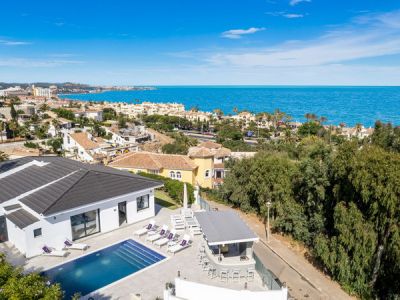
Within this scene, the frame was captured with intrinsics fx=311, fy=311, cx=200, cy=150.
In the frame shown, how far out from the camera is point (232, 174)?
27.8 metres

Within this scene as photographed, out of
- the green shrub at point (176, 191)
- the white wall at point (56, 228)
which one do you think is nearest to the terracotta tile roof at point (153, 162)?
the green shrub at point (176, 191)

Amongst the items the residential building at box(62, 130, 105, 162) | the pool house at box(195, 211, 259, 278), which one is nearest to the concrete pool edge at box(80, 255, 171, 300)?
the pool house at box(195, 211, 259, 278)

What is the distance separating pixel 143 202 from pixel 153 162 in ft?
47.7

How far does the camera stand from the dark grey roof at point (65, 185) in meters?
16.5

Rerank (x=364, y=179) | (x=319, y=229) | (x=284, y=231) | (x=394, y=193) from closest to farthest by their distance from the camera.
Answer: (x=394, y=193), (x=364, y=179), (x=319, y=229), (x=284, y=231)

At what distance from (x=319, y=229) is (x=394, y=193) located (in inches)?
240

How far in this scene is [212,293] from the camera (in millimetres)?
11891

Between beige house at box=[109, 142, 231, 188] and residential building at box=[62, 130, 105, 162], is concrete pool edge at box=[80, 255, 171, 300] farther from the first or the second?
residential building at box=[62, 130, 105, 162]

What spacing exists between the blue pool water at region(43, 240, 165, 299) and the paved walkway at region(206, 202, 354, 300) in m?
6.50

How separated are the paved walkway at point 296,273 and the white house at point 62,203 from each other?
7.81 metres

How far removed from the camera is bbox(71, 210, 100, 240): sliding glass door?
16.9m

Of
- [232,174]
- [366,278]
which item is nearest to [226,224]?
[366,278]

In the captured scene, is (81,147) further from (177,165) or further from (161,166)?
(177,165)

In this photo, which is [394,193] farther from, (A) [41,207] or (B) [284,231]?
(A) [41,207]
